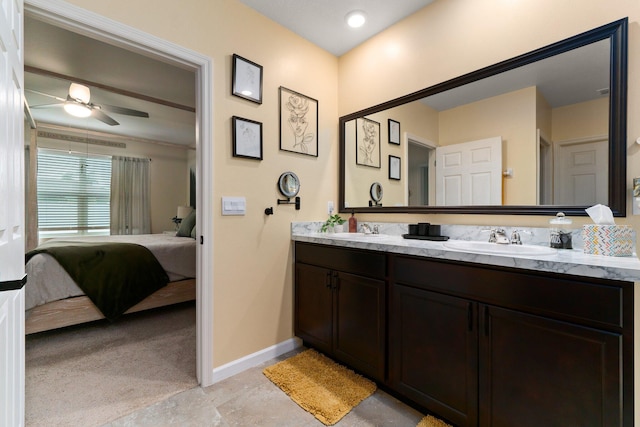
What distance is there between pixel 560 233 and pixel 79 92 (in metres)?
4.19

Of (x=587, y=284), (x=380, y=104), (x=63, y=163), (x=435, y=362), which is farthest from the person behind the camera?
(x=63, y=163)

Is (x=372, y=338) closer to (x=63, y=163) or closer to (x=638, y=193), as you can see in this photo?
(x=638, y=193)

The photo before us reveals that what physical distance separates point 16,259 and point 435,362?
181 centimetres

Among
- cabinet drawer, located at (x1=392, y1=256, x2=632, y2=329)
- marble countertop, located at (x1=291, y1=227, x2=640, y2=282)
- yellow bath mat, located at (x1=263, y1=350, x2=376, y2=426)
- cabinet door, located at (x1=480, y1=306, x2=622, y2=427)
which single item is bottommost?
yellow bath mat, located at (x1=263, y1=350, x2=376, y2=426)

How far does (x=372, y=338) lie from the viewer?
1692 mm

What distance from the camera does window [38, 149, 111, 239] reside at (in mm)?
4578

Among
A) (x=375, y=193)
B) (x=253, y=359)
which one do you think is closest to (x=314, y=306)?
(x=253, y=359)

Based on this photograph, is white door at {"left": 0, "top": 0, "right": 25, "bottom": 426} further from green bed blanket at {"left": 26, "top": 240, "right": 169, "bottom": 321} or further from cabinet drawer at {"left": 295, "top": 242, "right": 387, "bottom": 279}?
green bed blanket at {"left": 26, "top": 240, "right": 169, "bottom": 321}

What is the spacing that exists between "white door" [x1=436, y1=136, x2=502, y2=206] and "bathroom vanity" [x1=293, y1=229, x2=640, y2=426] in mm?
569

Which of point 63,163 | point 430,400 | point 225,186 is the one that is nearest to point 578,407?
point 430,400

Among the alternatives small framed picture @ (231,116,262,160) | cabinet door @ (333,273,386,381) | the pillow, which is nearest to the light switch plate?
small framed picture @ (231,116,262,160)

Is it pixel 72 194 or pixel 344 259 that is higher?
pixel 72 194

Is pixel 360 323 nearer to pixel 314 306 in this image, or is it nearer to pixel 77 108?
pixel 314 306

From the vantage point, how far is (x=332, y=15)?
81.7 inches
